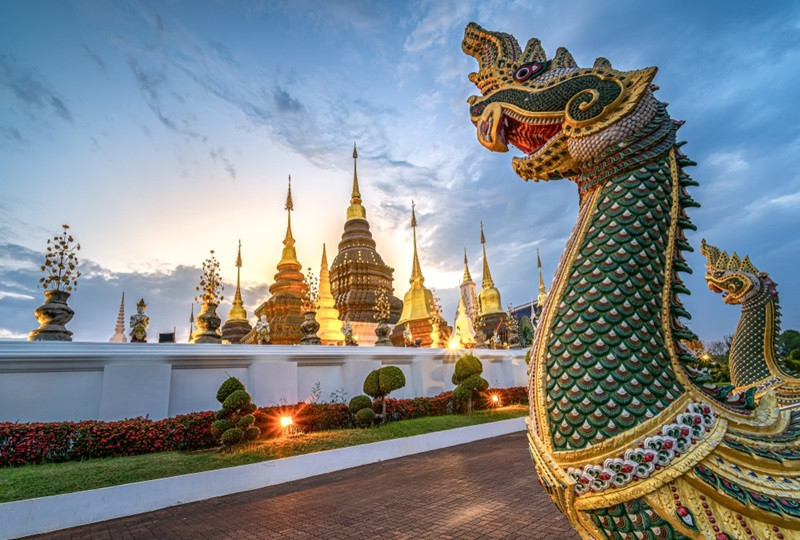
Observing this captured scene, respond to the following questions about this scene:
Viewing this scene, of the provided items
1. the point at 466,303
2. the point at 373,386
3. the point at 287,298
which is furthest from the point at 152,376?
the point at 466,303

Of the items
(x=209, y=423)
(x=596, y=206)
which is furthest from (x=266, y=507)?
(x=596, y=206)

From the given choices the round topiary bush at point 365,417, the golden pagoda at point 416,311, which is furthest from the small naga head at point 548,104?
the golden pagoda at point 416,311

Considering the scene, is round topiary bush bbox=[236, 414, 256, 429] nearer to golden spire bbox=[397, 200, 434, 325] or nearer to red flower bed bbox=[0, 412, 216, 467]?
red flower bed bbox=[0, 412, 216, 467]

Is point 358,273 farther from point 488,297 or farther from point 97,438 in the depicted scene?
point 97,438

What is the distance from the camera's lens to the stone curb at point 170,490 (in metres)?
5.11

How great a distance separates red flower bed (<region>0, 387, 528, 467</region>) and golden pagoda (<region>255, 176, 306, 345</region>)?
11738 millimetres

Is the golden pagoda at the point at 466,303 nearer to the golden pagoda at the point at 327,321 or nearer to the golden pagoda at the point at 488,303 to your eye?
the golden pagoda at the point at 488,303

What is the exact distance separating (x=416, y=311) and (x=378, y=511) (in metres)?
21.7

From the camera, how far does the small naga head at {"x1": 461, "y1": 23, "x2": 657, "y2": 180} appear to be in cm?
205

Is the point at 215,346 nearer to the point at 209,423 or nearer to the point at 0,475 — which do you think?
the point at 209,423

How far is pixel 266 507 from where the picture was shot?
18.4ft

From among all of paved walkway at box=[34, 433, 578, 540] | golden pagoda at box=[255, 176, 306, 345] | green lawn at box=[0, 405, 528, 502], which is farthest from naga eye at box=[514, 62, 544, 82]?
golden pagoda at box=[255, 176, 306, 345]

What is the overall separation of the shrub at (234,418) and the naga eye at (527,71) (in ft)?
24.1

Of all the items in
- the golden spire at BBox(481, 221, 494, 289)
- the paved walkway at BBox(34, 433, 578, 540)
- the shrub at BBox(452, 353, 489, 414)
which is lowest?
the paved walkway at BBox(34, 433, 578, 540)
